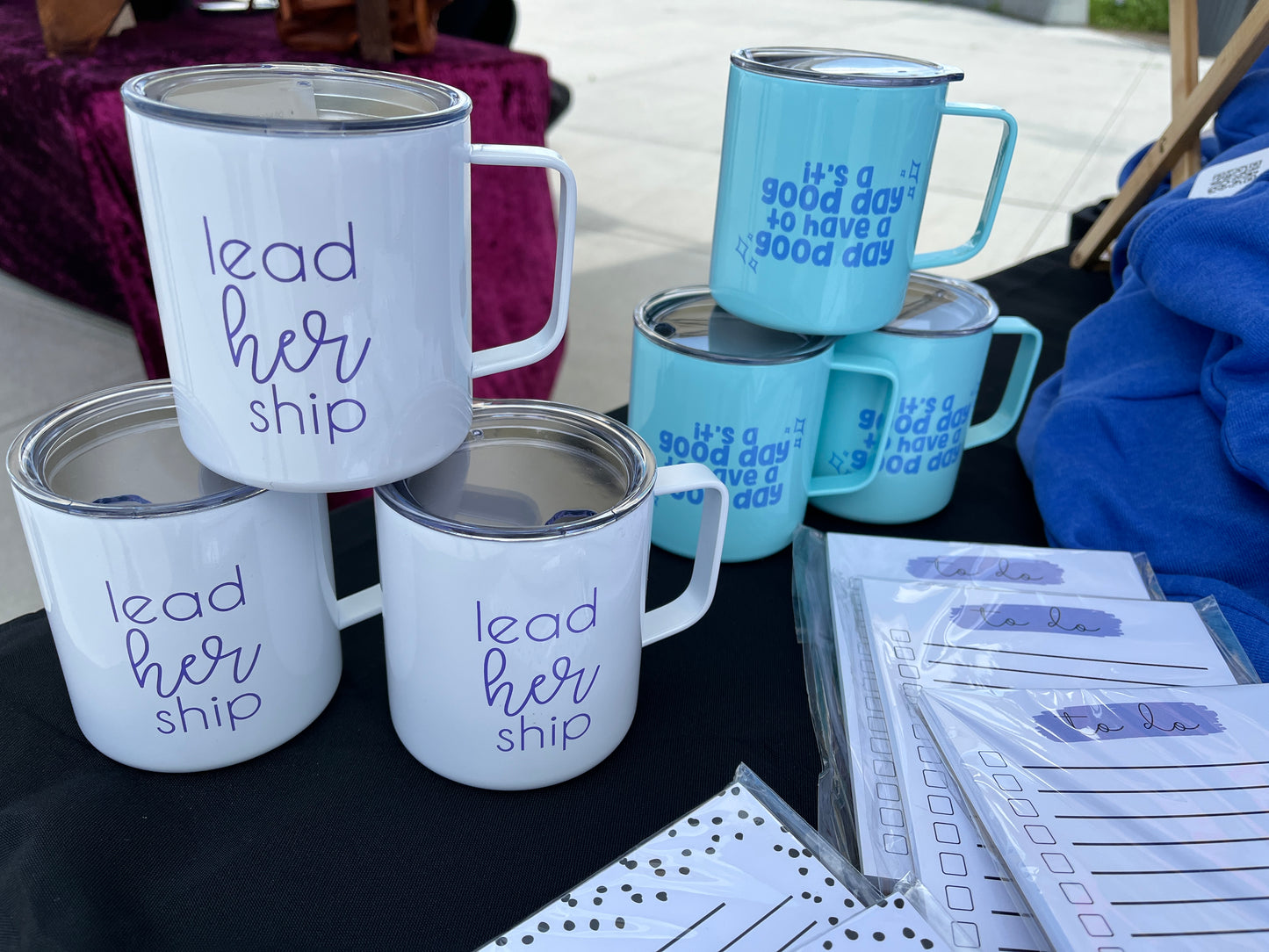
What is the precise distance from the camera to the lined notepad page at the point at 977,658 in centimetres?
46

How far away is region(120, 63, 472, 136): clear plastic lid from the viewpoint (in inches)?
17.8

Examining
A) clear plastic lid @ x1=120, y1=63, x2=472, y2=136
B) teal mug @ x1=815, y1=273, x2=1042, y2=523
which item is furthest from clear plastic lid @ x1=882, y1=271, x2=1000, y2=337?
clear plastic lid @ x1=120, y1=63, x2=472, y2=136

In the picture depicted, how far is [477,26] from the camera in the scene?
213cm

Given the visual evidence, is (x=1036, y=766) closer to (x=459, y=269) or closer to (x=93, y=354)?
(x=459, y=269)

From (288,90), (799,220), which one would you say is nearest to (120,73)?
(288,90)

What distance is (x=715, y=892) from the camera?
1.40 feet

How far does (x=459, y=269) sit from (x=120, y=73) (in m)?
1.03

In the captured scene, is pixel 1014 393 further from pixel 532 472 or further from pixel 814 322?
pixel 532 472

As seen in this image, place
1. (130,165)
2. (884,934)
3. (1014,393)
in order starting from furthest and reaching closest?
(130,165), (1014,393), (884,934)

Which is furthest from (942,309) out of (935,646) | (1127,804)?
(1127,804)

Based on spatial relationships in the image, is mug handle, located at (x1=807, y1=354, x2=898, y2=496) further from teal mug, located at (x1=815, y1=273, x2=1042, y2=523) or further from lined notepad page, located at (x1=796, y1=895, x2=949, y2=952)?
lined notepad page, located at (x1=796, y1=895, x2=949, y2=952)

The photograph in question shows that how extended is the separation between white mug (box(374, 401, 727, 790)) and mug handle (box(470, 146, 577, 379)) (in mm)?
34

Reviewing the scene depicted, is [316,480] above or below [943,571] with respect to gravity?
above

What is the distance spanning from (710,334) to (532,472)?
22 centimetres
